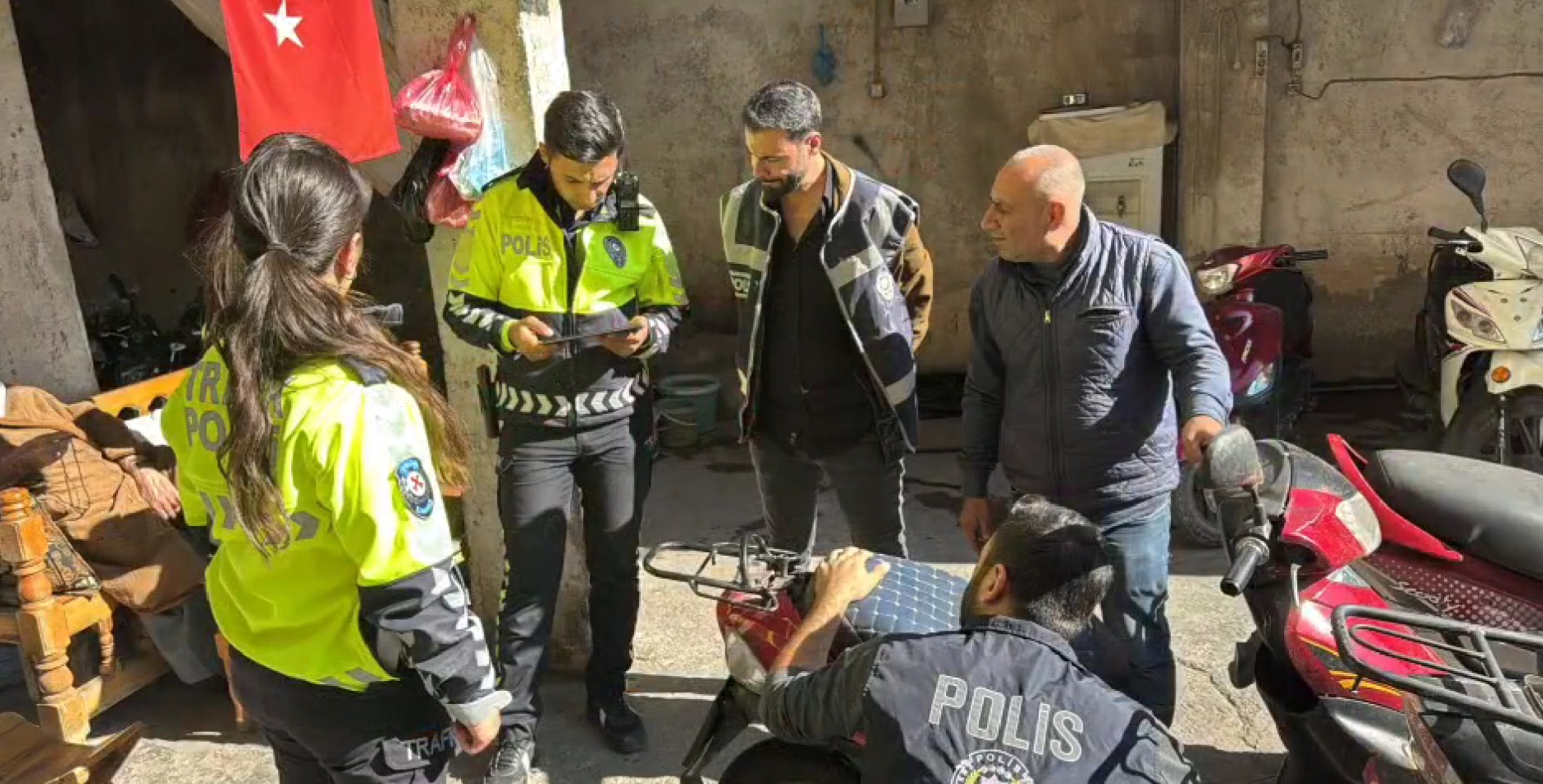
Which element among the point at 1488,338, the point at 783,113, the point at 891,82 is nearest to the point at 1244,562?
the point at 783,113

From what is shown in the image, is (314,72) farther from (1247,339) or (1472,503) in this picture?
(1247,339)

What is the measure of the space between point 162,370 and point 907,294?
4899mm

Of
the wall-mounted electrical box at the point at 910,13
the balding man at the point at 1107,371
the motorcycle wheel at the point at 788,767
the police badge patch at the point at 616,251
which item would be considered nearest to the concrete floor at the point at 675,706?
the balding man at the point at 1107,371

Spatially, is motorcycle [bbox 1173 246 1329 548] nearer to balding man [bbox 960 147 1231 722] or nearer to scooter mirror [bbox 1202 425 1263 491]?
balding man [bbox 960 147 1231 722]

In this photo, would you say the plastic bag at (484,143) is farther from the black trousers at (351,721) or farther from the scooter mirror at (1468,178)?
the scooter mirror at (1468,178)

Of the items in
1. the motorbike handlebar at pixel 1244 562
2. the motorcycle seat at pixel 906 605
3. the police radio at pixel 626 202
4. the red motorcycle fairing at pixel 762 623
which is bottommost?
the red motorcycle fairing at pixel 762 623

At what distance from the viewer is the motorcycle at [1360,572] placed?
236 cm

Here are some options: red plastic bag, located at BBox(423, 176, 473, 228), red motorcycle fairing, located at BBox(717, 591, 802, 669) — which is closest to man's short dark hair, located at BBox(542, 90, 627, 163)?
red plastic bag, located at BBox(423, 176, 473, 228)

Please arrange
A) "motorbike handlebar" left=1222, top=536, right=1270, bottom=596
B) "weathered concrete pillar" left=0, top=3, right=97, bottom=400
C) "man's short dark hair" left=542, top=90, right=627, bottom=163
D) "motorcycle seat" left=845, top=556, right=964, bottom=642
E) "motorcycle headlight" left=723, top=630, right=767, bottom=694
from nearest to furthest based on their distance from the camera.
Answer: "motorbike handlebar" left=1222, top=536, right=1270, bottom=596, "motorcycle seat" left=845, top=556, right=964, bottom=642, "motorcycle headlight" left=723, top=630, right=767, bottom=694, "man's short dark hair" left=542, top=90, right=627, bottom=163, "weathered concrete pillar" left=0, top=3, right=97, bottom=400

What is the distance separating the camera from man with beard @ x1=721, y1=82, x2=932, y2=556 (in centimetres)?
310

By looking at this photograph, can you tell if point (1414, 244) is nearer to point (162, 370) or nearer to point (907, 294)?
point (907, 294)

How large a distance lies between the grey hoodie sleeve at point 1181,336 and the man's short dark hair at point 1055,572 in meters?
0.86

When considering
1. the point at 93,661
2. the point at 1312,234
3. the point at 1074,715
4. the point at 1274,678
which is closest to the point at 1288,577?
the point at 1274,678

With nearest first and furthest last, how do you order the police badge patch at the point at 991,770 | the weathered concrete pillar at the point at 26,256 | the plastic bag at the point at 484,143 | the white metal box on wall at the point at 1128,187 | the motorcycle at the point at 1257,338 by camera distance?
1. the police badge patch at the point at 991,770
2. the plastic bag at the point at 484,143
3. the weathered concrete pillar at the point at 26,256
4. the motorcycle at the point at 1257,338
5. the white metal box on wall at the point at 1128,187
